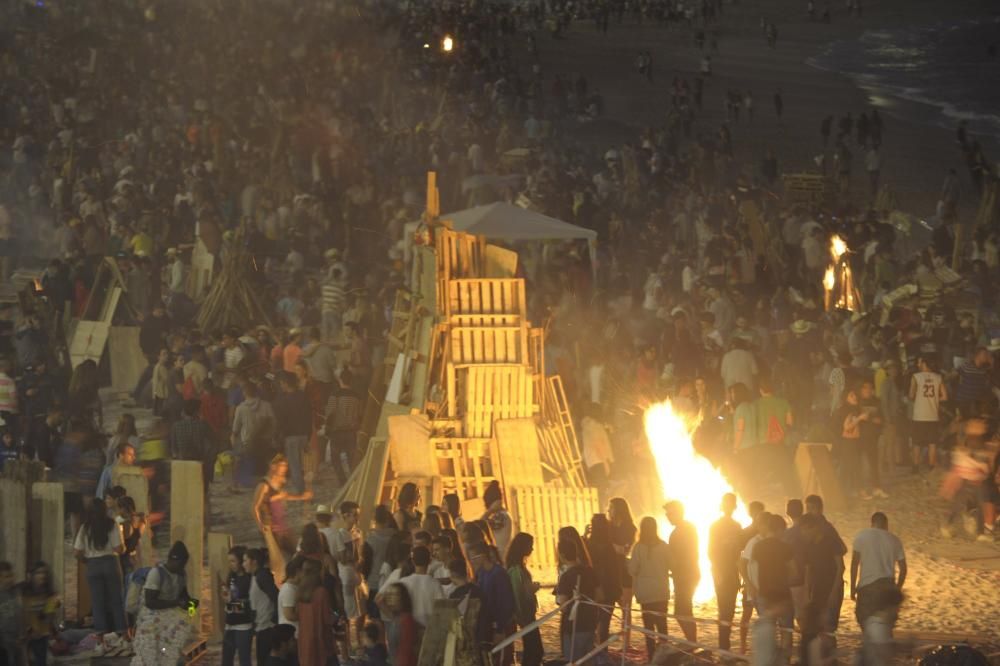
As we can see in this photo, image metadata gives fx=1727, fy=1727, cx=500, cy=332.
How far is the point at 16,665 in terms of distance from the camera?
10.5m

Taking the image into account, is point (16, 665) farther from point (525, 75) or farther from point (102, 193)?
point (525, 75)

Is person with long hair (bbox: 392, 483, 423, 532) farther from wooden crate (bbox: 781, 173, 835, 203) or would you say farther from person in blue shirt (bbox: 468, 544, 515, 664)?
wooden crate (bbox: 781, 173, 835, 203)

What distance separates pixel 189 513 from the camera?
40.4 feet

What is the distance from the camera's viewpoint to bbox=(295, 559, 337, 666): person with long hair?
1018 cm

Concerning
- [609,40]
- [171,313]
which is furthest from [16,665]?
[609,40]

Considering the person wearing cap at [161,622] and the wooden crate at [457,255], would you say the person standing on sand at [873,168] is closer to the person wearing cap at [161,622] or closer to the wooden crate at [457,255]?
the wooden crate at [457,255]

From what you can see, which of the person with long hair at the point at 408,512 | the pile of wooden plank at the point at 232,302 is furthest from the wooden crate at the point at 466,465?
the pile of wooden plank at the point at 232,302

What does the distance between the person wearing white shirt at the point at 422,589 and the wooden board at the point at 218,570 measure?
1823 mm

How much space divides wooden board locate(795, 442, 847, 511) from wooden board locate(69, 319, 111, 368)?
8697 mm

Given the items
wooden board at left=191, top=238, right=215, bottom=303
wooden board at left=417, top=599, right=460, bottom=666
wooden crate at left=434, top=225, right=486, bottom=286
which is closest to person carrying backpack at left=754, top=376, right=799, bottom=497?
wooden crate at left=434, top=225, right=486, bottom=286

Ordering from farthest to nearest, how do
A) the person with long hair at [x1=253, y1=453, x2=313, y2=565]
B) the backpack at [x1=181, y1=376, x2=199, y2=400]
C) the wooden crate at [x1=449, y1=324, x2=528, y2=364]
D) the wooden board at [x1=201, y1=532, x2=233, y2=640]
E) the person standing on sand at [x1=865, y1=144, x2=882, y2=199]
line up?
1. the person standing on sand at [x1=865, y1=144, x2=882, y2=199]
2. the backpack at [x1=181, y1=376, x2=199, y2=400]
3. the wooden crate at [x1=449, y1=324, x2=528, y2=364]
4. the person with long hair at [x1=253, y1=453, x2=313, y2=565]
5. the wooden board at [x1=201, y1=532, x2=233, y2=640]

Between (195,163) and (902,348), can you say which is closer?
(902,348)

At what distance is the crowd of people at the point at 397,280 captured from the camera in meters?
14.0

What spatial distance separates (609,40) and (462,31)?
9354 mm
